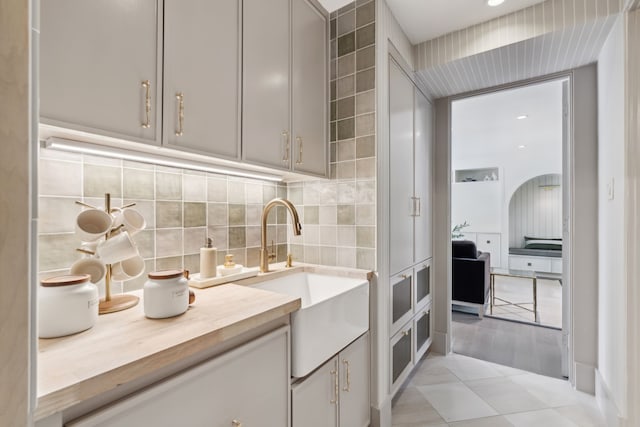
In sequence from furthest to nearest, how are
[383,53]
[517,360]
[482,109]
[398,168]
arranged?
[482,109], [517,360], [398,168], [383,53]

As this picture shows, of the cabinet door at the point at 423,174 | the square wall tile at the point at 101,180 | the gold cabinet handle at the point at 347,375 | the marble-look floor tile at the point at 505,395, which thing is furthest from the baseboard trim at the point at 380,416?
the square wall tile at the point at 101,180

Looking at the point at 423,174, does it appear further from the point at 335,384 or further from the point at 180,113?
the point at 180,113

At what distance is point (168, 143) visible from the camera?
101 cm

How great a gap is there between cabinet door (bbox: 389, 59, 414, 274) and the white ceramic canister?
1.45 m

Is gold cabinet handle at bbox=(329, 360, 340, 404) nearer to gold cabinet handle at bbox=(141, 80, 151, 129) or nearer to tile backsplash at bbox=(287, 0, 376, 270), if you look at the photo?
tile backsplash at bbox=(287, 0, 376, 270)

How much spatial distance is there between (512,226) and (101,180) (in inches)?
330

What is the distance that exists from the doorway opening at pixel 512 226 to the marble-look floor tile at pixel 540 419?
0.56 m

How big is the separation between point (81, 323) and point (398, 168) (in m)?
1.72

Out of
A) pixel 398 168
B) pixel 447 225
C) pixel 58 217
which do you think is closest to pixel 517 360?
pixel 447 225

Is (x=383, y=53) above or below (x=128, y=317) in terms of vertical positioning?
Result: above

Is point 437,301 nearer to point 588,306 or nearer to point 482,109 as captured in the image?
point 588,306

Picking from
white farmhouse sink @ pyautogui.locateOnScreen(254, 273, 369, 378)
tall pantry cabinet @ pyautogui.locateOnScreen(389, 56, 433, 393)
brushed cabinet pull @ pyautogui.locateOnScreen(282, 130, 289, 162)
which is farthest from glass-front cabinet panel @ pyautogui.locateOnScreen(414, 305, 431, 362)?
brushed cabinet pull @ pyautogui.locateOnScreen(282, 130, 289, 162)

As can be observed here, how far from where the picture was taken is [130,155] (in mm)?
1089

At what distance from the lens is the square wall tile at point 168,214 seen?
127cm
